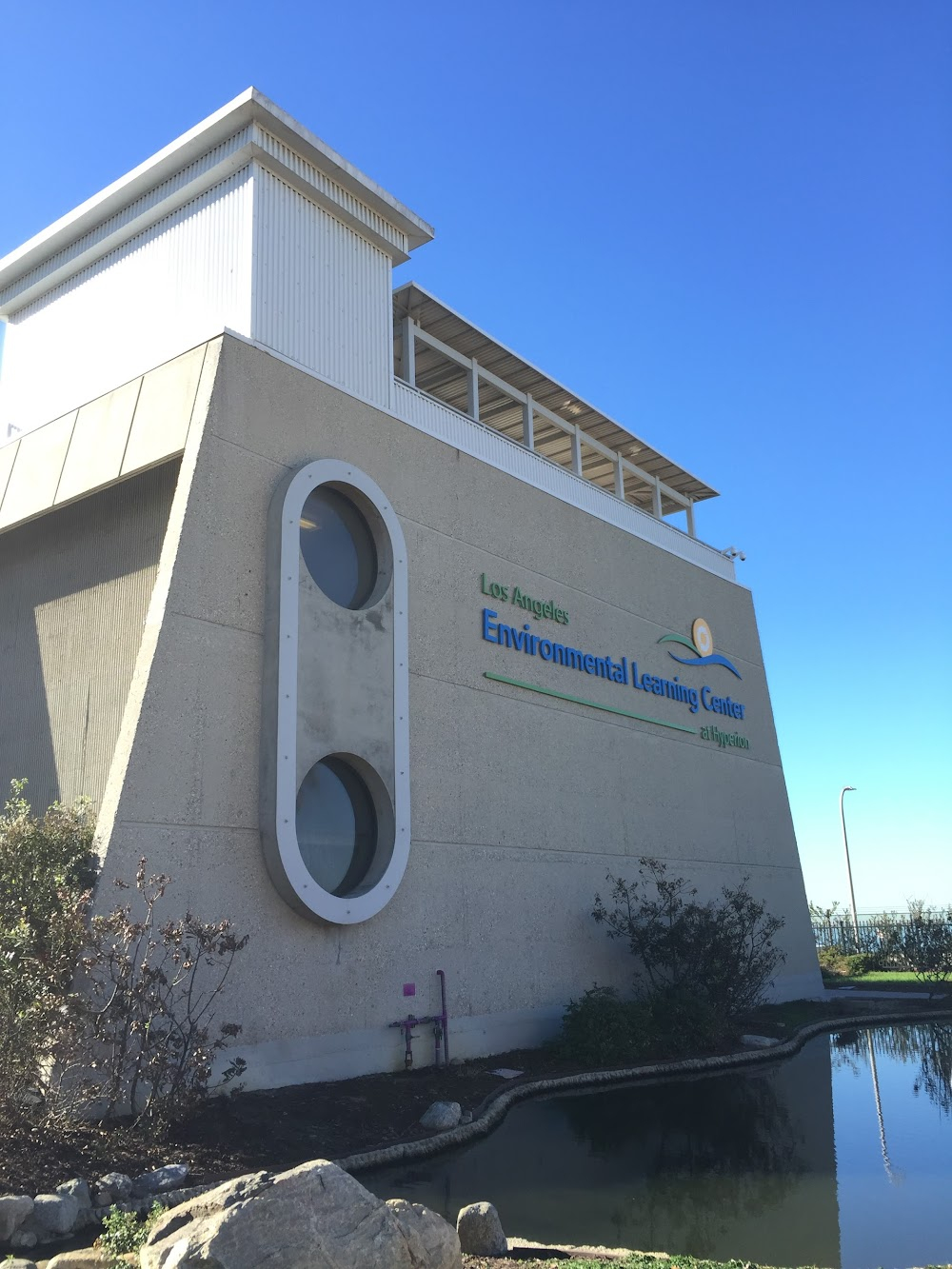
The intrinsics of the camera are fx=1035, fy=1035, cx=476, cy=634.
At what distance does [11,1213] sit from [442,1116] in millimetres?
4051

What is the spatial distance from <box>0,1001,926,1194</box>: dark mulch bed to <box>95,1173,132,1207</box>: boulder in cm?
18

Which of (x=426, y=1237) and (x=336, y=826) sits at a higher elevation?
(x=336, y=826)

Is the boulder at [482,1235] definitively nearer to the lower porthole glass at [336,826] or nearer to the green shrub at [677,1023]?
the lower porthole glass at [336,826]

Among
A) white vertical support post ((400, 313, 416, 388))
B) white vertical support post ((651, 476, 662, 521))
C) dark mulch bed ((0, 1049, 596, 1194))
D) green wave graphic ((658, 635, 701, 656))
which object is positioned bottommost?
dark mulch bed ((0, 1049, 596, 1194))

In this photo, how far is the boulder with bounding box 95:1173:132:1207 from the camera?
262 inches

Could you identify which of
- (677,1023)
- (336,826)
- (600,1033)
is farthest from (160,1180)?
(677,1023)

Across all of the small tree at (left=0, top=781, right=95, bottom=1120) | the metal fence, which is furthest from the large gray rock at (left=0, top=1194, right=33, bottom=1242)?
the metal fence

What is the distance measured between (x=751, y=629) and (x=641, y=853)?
8.63m

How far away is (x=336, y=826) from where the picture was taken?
11375 mm

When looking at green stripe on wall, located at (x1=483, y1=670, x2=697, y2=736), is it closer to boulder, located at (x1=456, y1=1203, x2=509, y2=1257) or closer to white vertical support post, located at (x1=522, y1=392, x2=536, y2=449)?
white vertical support post, located at (x1=522, y1=392, x2=536, y2=449)

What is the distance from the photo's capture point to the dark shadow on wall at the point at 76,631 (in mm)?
11984

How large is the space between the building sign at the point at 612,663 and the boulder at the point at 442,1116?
19.7ft

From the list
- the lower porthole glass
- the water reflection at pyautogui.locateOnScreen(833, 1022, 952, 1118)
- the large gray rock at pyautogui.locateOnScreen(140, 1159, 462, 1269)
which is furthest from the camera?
the water reflection at pyautogui.locateOnScreen(833, 1022, 952, 1118)

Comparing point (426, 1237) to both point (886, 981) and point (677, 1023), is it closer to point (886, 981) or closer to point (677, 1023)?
point (677, 1023)
